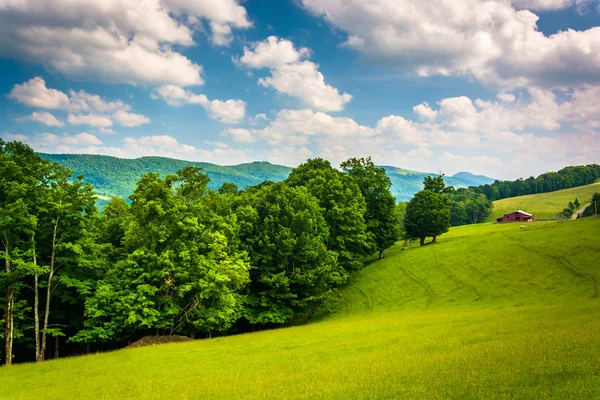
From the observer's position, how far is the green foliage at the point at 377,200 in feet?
247

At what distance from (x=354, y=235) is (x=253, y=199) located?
18.9m

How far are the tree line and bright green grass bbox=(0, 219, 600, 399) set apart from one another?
6.10 m

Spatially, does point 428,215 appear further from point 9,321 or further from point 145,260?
point 9,321

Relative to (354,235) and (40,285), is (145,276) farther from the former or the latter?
(354,235)

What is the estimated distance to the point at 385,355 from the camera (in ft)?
70.7

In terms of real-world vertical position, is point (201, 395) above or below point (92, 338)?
above

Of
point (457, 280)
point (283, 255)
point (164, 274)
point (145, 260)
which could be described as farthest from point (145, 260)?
point (457, 280)

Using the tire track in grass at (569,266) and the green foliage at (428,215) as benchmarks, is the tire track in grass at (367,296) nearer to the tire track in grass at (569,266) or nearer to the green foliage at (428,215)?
the tire track in grass at (569,266)

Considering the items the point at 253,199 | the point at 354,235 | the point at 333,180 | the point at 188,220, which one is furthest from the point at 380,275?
the point at 188,220

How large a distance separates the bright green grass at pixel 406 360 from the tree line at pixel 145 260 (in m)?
6.10

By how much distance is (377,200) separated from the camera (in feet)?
250

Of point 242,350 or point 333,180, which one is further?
point 333,180

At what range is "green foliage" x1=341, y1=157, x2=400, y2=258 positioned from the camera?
7531cm

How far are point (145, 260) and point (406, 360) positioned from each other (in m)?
29.0
